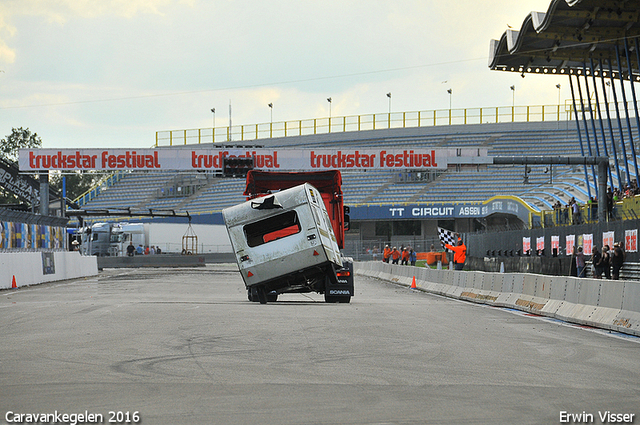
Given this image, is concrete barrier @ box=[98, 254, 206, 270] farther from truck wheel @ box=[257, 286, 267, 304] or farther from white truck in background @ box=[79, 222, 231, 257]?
truck wheel @ box=[257, 286, 267, 304]

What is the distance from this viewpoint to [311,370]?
27.5ft

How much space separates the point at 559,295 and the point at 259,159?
30.1 m

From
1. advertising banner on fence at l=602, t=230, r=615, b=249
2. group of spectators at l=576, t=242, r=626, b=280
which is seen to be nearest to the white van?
group of spectators at l=576, t=242, r=626, b=280

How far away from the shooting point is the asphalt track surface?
639 cm

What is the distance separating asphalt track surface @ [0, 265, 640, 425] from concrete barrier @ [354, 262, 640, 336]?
0.78 metres

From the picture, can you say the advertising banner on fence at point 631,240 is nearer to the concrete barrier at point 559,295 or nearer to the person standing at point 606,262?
the person standing at point 606,262

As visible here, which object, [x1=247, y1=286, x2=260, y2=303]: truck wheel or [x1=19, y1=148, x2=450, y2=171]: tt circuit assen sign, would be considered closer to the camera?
[x1=247, y1=286, x2=260, y2=303]: truck wheel

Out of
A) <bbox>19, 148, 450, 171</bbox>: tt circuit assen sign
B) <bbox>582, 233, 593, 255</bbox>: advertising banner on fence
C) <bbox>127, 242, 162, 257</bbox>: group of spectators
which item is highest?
<bbox>19, 148, 450, 171</bbox>: tt circuit assen sign

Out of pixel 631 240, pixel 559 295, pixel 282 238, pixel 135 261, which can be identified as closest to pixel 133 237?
pixel 135 261

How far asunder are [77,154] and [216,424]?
42.5 m

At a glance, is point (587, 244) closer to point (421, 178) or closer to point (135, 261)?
point (135, 261)

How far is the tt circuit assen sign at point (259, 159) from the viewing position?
1783 inches

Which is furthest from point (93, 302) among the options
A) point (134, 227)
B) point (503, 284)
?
point (134, 227)

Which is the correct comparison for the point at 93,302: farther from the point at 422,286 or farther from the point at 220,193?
the point at 220,193
